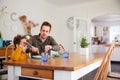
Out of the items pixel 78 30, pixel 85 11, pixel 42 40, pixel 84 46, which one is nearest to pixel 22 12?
pixel 78 30

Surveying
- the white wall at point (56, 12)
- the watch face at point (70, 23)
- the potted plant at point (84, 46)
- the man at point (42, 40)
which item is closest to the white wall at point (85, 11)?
the white wall at point (56, 12)

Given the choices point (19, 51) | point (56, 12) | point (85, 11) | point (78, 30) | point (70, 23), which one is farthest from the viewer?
point (56, 12)

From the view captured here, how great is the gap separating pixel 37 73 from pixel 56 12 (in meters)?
5.18

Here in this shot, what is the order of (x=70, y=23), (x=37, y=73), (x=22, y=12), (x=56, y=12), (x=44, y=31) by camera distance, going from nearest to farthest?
(x=37, y=73) < (x=44, y=31) < (x=22, y=12) < (x=70, y=23) < (x=56, y=12)

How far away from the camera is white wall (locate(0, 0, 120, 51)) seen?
14.2 feet

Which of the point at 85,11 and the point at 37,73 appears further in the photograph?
the point at 85,11

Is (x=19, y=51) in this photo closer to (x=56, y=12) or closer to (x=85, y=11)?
(x=85, y=11)

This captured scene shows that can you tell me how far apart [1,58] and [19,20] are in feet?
5.22

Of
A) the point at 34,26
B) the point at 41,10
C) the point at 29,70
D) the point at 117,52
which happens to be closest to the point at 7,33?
the point at 34,26

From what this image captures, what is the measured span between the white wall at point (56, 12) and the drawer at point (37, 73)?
296cm

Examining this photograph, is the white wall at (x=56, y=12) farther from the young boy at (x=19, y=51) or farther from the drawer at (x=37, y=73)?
the drawer at (x=37, y=73)

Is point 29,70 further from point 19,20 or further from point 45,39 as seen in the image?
point 19,20

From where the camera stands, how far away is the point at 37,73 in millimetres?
1338

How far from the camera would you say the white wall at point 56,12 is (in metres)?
4.34
